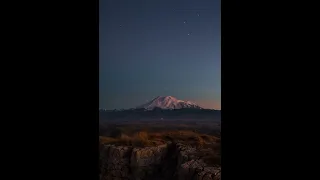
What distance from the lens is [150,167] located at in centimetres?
1220
